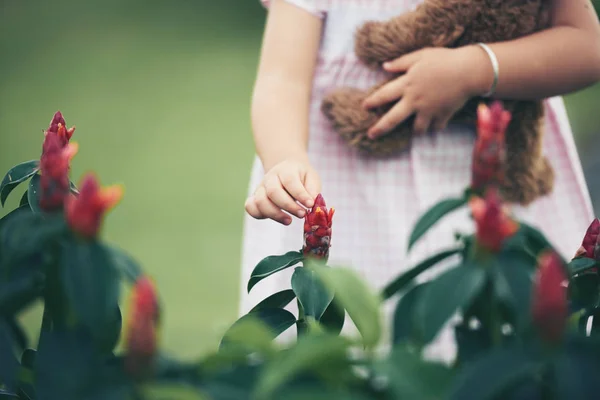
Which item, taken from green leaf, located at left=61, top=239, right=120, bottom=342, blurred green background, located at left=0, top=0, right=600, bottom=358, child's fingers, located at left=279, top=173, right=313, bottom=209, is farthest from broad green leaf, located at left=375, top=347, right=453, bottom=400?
blurred green background, located at left=0, top=0, right=600, bottom=358

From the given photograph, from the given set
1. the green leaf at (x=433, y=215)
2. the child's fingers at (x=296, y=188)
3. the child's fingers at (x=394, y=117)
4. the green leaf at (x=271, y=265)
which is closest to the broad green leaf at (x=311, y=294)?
the green leaf at (x=271, y=265)

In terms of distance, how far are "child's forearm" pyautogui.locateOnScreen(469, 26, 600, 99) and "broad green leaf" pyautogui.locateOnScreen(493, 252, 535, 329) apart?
760 mm

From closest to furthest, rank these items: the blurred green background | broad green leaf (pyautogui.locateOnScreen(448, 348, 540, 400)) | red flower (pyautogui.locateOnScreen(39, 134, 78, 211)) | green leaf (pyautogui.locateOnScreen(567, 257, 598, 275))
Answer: broad green leaf (pyautogui.locateOnScreen(448, 348, 540, 400)), red flower (pyautogui.locateOnScreen(39, 134, 78, 211)), green leaf (pyautogui.locateOnScreen(567, 257, 598, 275)), the blurred green background

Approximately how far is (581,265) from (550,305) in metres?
0.21

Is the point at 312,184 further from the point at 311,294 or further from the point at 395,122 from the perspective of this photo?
the point at 311,294

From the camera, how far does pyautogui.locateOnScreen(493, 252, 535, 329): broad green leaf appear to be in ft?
1.28

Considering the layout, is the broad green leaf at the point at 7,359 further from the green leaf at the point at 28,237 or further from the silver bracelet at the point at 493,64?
the silver bracelet at the point at 493,64

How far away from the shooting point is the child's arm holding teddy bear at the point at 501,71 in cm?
113

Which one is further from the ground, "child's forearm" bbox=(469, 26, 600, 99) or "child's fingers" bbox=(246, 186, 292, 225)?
"child's forearm" bbox=(469, 26, 600, 99)

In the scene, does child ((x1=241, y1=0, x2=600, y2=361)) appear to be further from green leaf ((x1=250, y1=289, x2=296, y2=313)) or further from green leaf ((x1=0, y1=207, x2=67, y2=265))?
green leaf ((x1=0, y1=207, x2=67, y2=265))

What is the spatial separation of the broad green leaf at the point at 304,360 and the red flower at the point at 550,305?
10 cm

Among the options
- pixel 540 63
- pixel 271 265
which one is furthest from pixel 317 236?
pixel 540 63

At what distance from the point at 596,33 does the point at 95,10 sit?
6.14 metres

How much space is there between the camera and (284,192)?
91cm
